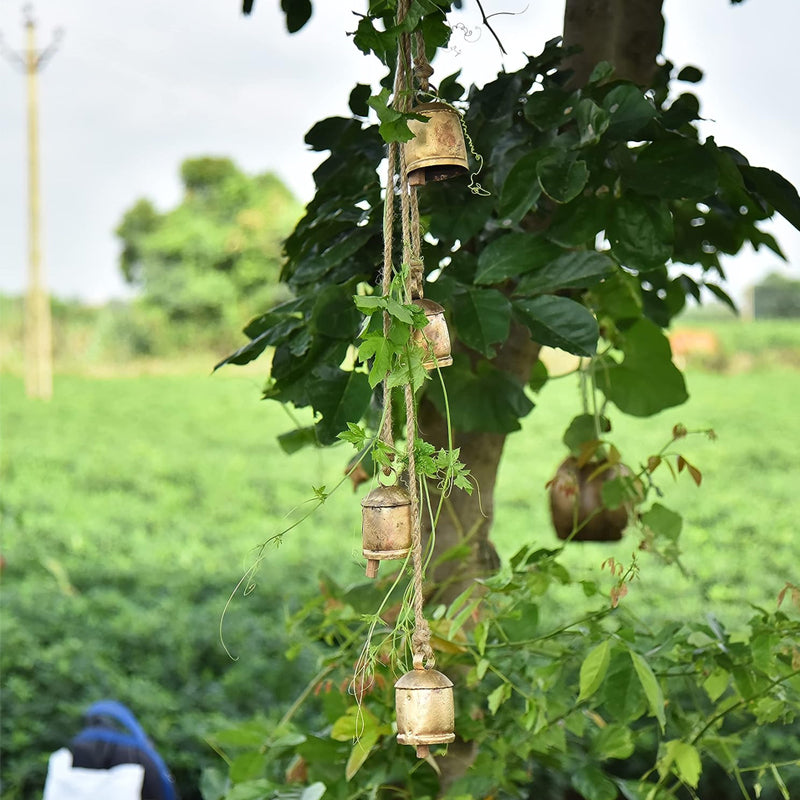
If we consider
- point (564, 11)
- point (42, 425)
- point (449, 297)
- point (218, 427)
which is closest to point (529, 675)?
point (449, 297)

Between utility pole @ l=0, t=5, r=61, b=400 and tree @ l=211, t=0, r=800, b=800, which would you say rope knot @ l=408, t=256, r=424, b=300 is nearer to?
tree @ l=211, t=0, r=800, b=800

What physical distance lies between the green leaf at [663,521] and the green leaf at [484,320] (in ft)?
1.03

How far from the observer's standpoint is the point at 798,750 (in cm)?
207

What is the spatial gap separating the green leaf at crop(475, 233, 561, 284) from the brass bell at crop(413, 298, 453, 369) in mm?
239

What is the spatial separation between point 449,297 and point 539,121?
0.16m

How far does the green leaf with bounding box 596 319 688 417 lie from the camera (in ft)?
3.33

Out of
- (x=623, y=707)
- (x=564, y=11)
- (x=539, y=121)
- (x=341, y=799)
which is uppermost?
(x=564, y=11)

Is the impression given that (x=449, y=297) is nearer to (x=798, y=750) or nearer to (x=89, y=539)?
(x=798, y=750)

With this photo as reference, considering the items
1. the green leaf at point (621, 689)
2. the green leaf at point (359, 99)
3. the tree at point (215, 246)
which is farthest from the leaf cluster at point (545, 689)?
the tree at point (215, 246)

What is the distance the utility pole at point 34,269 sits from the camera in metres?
6.35

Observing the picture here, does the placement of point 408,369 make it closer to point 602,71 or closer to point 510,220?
point 510,220

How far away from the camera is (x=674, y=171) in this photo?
2.50 ft

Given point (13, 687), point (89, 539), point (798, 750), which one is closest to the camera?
point (798, 750)

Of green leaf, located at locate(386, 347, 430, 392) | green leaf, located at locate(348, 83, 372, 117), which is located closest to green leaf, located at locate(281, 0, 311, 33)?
green leaf, located at locate(348, 83, 372, 117)
